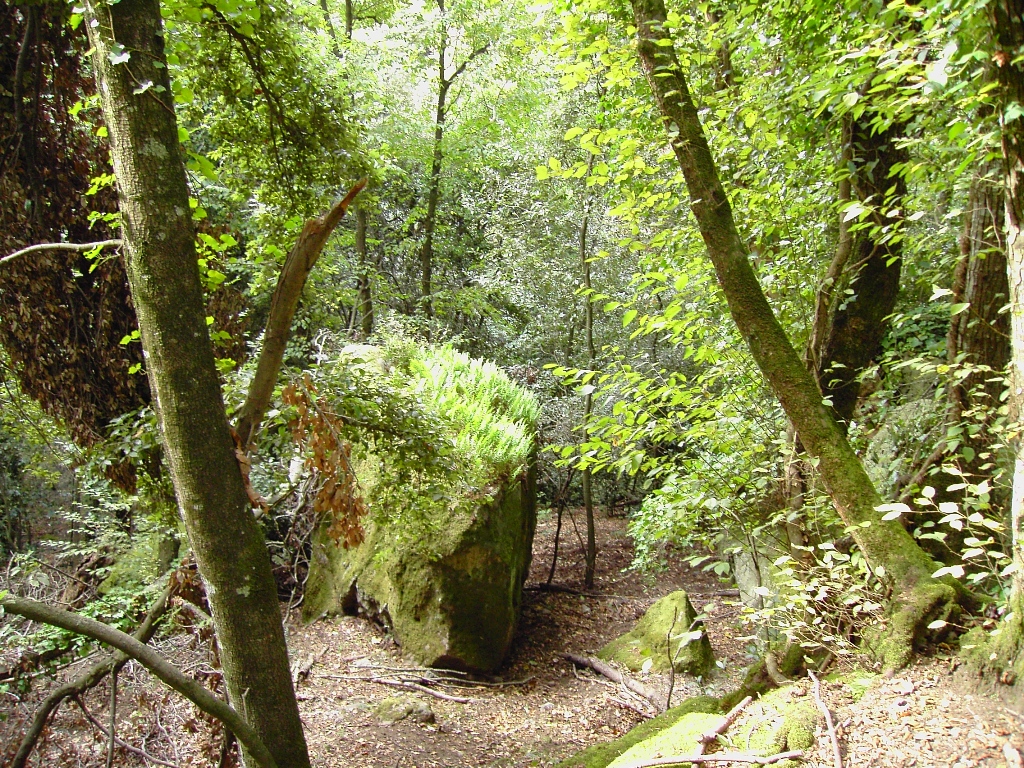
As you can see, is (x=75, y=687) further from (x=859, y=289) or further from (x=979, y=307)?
(x=979, y=307)

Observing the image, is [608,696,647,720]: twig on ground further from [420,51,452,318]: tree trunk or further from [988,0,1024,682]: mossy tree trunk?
[420,51,452,318]: tree trunk

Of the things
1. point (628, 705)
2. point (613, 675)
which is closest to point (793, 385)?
point (628, 705)

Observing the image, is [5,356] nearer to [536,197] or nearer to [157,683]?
[157,683]

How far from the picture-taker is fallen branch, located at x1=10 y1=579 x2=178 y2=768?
2.44 metres

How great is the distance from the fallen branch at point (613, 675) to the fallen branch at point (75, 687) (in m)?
3.67

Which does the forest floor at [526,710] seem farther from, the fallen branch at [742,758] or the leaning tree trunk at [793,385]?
the leaning tree trunk at [793,385]

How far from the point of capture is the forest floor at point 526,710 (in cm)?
174

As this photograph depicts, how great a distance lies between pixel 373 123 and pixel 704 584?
909cm

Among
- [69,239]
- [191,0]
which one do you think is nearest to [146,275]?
[191,0]

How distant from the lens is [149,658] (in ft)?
6.33

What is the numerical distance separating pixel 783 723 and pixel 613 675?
13.4 feet

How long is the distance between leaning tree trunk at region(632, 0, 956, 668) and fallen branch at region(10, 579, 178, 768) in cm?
274

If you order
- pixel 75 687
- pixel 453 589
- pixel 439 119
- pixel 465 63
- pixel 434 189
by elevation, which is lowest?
pixel 453 589

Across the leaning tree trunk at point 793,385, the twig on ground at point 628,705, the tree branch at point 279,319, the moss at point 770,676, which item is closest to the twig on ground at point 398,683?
the twig on ground at point 628,705
